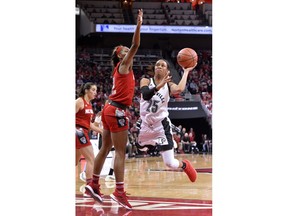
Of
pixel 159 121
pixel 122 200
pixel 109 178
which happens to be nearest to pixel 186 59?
pixel 159 121

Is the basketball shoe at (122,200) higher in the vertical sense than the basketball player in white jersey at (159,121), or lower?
lower

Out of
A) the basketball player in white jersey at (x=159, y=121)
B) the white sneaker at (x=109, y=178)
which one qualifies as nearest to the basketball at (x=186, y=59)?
the basketball player in white jersey at (x=159, y=121)

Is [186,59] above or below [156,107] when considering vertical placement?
above

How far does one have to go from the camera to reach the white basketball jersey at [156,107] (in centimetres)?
644

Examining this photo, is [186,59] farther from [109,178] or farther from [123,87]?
[109,178]

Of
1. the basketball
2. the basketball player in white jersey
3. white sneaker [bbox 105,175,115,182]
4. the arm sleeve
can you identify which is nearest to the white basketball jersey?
the basketball player in white jersey

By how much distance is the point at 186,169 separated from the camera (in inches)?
268

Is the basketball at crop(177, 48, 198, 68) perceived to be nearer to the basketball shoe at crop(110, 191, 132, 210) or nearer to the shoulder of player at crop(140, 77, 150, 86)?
the shoulder of player at crop(140, 77, 150, 86)

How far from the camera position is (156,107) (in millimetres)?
6488

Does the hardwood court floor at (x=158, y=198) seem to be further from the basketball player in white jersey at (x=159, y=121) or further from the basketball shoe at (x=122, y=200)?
the basketball player in white jersey at (x=159, y=121)
